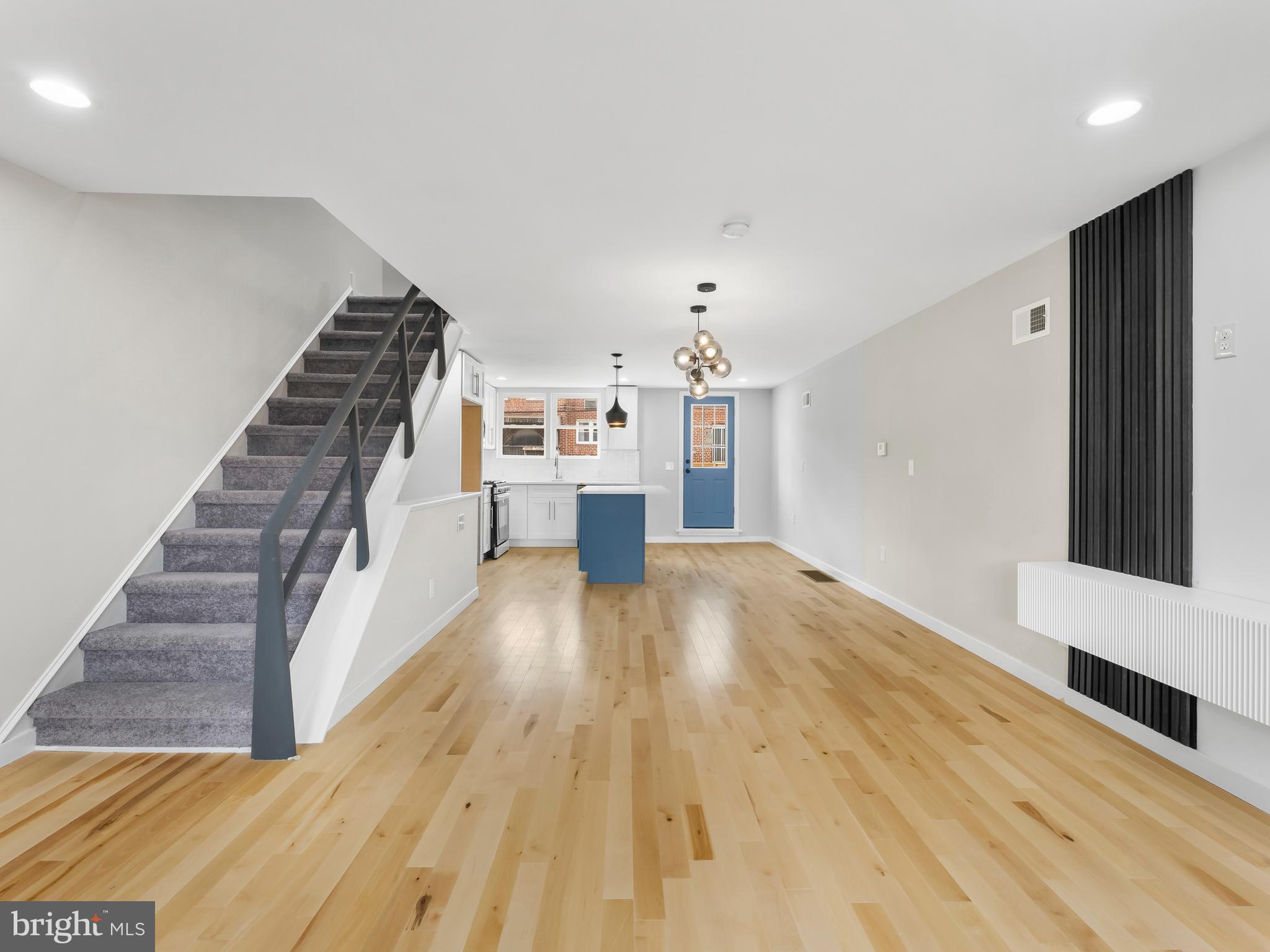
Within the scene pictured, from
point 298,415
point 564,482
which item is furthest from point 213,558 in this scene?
point 564,482

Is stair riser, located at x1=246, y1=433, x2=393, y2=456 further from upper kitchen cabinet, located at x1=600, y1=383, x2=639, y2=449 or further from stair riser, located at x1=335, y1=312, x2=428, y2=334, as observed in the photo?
upper kitchen cabinet, located at x1=600, y1=383, x2=639, y2=449

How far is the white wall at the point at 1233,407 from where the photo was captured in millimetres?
2338

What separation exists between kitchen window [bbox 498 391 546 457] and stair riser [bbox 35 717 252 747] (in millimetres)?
7249

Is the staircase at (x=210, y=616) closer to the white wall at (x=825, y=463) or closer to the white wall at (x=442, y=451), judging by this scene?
the white wall at (x=442, y=451)

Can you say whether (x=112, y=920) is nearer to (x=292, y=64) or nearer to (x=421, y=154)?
(x=292, y=64)

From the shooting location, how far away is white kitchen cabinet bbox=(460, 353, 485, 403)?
6.14 m

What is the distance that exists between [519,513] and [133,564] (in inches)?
242

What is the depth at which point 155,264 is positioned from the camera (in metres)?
3.24

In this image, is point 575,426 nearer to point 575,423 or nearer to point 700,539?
point 575,423

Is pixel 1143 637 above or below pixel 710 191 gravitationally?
below

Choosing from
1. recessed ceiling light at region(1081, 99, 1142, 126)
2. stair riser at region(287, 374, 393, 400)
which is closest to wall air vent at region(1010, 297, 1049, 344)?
recessed ceiling light at region(1081, 99, 1142, 126)

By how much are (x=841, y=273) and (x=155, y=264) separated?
13.0 feet

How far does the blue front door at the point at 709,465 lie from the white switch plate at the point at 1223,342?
7.38 m

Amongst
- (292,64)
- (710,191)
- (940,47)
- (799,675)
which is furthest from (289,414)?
(940,47)
